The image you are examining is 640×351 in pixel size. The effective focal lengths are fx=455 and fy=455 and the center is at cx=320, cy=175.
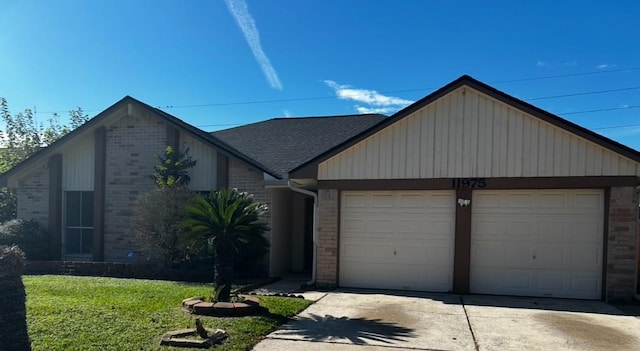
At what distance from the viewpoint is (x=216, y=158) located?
13.1m

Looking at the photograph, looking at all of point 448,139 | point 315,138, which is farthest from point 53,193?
point 448,139

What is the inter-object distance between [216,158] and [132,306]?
6.04 metres

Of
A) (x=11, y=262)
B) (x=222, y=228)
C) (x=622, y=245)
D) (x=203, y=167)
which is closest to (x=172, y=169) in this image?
(x=203, y=167)

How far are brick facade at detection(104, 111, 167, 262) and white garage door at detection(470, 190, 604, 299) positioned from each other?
9408 mm

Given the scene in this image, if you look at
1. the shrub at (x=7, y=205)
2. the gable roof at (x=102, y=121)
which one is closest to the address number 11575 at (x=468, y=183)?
the gable roof at (x=102, y=121)

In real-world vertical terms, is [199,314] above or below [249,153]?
below

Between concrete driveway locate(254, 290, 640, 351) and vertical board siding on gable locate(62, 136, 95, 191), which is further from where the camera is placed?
vertical board siding on gable locate(62, 136, 95, 191)

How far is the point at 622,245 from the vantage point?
8.98 m

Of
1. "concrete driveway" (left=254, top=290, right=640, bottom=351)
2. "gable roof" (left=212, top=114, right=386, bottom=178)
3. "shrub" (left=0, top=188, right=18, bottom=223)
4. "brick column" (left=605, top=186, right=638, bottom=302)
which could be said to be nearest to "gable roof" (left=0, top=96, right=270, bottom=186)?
"gable roof" (left=212, top=114, right=386, bottom=178)

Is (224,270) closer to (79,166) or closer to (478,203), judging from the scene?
(478,203)

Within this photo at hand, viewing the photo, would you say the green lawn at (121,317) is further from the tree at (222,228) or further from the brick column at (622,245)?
the brick column at (622,245)

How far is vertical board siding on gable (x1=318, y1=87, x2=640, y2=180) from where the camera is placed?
30.3ft

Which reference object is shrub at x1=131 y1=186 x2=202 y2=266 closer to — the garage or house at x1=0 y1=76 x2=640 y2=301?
house at x1=0 y1=76 x2=640 y2=301

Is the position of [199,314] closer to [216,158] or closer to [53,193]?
[216,158]
